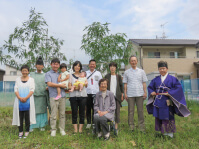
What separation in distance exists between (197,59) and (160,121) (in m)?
17.3

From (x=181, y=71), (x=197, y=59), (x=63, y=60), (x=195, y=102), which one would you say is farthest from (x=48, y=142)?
(x=197, y=59)

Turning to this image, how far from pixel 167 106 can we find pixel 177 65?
16.1 m

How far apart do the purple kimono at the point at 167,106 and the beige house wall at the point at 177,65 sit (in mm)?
14544

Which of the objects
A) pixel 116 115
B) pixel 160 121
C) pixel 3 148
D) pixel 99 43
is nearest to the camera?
pixel 3 148

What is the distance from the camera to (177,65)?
1811 cm

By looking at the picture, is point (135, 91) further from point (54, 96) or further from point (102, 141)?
point (54, 96)

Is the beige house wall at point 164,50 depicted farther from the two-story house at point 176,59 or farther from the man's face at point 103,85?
the man's face at point 103,85

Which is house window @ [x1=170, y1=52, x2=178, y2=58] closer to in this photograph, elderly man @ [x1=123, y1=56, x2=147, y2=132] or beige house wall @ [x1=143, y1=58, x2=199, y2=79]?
beige house wall @ [x1=143, y1=58, x2=199, y2=79]

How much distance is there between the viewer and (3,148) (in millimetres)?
3363

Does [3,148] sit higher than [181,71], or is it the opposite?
[181,71]

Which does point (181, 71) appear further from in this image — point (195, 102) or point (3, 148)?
point (3, 148)

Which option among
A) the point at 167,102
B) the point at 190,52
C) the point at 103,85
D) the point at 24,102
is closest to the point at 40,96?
the point at 24,102

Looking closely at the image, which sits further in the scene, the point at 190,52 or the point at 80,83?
the point at 190,52

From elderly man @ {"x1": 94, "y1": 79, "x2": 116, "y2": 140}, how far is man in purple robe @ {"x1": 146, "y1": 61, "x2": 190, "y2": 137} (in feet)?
3.22
